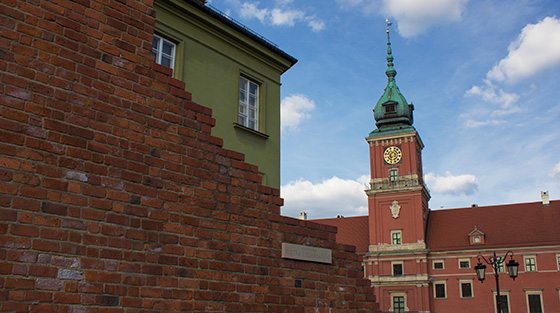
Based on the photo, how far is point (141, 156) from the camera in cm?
462

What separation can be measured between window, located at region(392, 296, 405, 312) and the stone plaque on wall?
173 ft

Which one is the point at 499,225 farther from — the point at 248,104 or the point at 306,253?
the point at 306,253

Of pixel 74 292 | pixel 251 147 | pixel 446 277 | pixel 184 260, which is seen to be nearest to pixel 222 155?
pixel 184 260

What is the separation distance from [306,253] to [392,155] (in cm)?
5699

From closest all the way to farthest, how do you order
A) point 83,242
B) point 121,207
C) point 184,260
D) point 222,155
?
point 83,242
point 121,207
point 184,260
point 222,155

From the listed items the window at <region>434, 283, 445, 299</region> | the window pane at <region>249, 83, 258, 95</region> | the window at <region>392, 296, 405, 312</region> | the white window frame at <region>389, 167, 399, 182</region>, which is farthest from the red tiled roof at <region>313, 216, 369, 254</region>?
the window pane at <region>249, 83, 258, 95</region>

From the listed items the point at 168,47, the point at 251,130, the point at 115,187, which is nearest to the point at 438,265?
the point at 251,130

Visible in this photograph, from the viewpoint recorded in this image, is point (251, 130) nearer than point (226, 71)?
No

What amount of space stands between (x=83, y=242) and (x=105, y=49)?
1.79 meters

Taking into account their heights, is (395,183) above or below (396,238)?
above

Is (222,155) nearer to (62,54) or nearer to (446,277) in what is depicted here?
(62,54)

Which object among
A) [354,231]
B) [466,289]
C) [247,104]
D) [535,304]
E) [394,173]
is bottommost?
[535,304]

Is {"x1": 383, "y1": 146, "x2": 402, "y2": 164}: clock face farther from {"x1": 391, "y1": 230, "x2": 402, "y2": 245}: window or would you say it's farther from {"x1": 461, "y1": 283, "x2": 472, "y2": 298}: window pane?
{"x1": 461, "y1": 283, "x2": 472, "y2": 298}: window pane

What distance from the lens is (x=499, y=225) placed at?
57.2 meters
